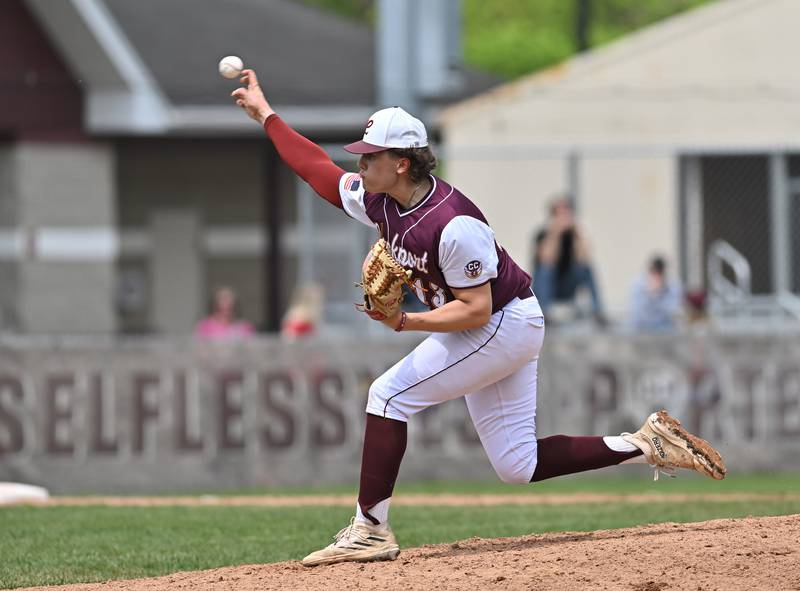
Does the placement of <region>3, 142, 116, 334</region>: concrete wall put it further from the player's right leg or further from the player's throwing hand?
the player's right leg

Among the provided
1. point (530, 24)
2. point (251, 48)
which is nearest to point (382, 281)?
point (251, 48)

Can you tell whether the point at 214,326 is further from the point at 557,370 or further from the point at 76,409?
the point at 557,370

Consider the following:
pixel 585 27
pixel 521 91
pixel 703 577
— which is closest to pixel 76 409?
pixel 521 91

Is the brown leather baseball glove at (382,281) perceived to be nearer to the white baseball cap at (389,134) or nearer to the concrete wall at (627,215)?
the white baseball cap at (389,134)

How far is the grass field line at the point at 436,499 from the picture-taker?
10773mm

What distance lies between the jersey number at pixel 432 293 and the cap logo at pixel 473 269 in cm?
24

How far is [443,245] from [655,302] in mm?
8032

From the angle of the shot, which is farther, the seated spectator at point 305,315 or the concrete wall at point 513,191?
the concrete wall at point 513,191

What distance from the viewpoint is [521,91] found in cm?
1781

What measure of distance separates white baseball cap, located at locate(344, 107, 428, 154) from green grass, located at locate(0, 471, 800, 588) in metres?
2.33

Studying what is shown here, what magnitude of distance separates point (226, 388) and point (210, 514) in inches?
136

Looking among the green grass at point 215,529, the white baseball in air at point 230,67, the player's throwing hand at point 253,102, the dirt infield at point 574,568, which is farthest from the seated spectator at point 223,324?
the dirt infield at point 574,568

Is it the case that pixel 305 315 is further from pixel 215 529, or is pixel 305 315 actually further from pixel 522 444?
pixel 522 444

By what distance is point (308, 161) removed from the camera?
23.1ft
